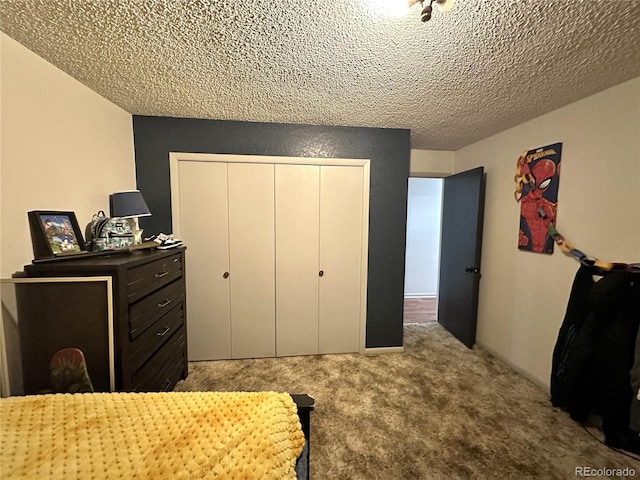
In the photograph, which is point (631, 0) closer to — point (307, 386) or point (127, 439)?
point (127, 439)

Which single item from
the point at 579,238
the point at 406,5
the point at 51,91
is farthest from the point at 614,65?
the point at 51,91

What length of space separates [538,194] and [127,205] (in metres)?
3.40

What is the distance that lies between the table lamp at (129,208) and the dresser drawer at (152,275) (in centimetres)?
27

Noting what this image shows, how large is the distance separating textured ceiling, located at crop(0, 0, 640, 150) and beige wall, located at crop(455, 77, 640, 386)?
0.20 m

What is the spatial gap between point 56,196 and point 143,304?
0.87 meters

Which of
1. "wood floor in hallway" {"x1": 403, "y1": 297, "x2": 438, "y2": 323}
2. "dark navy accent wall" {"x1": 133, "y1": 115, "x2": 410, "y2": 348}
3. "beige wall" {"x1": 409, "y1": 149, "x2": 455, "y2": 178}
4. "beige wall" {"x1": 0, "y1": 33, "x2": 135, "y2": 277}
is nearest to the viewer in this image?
"beige wall" {"x1": 0, "y1": 33, "x2": 135, "y2": 277}

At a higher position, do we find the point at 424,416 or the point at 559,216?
the point at 559,216

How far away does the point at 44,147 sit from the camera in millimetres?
1454

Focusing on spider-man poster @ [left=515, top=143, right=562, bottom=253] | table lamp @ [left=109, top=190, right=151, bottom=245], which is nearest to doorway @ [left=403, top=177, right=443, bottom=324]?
spider-man poster @ [left=515, top=143, right=562, bottom=253]

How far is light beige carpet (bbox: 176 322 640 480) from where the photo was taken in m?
1.48

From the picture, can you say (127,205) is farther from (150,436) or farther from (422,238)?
(422,238)

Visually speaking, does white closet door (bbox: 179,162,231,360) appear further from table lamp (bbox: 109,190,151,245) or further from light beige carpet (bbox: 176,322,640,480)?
table lamp (bbox: 109,190,151,245)

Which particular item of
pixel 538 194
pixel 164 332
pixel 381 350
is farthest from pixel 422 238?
pixel 164 332

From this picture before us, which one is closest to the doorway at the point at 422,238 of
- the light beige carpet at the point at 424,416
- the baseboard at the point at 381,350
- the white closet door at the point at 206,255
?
the baseboard at the point at 381,350
